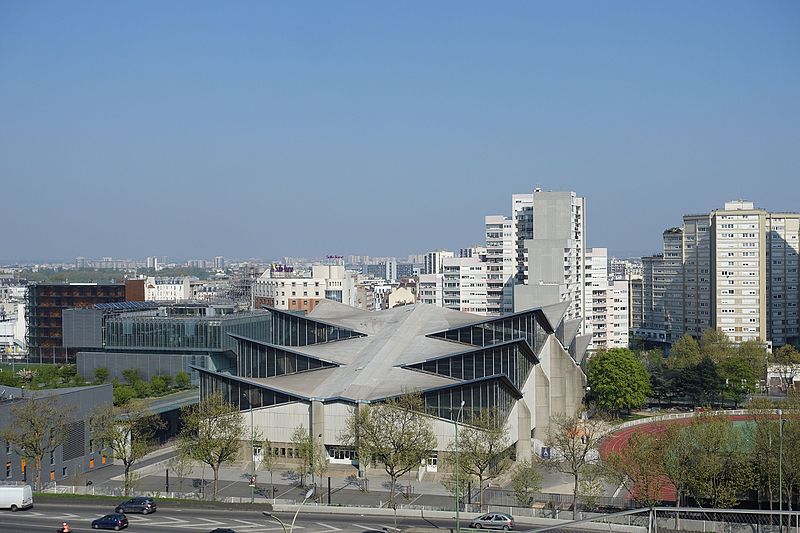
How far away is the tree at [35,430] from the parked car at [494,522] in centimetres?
2006

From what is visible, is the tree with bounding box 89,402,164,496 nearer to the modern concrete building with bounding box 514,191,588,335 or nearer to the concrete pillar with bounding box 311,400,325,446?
the concrete pillar with bounding box 311,400,325,446

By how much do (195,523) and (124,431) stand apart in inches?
507

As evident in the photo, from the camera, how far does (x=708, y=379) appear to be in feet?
232

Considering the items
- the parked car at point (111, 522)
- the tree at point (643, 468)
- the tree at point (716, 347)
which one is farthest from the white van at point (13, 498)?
the tree at point (716, 347)

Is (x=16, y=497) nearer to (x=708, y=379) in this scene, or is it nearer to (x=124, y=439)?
(x=124, y=439)

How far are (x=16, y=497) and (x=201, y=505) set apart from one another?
695cm

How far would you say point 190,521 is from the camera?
34406mm

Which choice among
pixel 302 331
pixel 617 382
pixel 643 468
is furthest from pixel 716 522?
pixel 617 382

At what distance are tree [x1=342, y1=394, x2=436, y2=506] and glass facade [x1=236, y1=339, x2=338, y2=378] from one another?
1033 centimetres

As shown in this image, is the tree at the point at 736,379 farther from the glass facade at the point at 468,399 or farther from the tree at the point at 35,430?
the tree at the point at 35,430

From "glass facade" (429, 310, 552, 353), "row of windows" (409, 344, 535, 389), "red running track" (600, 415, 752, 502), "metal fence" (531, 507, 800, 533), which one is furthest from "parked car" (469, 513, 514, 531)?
"glass facade" (429, 310, 552, 353)

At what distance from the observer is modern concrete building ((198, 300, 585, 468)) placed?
47.3m

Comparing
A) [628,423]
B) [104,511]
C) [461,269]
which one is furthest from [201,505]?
[461,269]

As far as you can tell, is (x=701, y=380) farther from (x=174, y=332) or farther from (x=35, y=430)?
(x=35, y=430)
